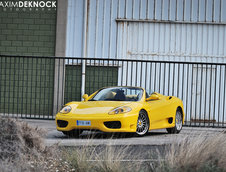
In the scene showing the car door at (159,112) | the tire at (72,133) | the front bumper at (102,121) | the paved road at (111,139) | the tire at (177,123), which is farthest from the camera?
the tire at (177,123)

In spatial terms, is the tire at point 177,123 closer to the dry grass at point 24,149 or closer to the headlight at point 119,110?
the headlight at point 119,110

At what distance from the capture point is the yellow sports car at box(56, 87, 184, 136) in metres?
11.1

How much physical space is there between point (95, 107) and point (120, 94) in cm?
92

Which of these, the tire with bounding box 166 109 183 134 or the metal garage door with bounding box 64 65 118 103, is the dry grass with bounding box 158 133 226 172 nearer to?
the tire with bounding box 166 109 183 134

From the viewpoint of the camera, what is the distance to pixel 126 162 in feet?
22.2

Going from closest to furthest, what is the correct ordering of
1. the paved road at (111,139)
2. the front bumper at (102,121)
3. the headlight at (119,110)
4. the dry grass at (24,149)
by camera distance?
the dry grass at (24,149), the paved road at (111,139), the front bumper at (102,121), the headlight at (119,110)

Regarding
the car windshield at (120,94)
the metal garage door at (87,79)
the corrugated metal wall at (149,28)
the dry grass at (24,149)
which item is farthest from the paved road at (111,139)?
the corrugated metal wall at (149,28)

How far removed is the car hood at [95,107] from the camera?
11284 mm

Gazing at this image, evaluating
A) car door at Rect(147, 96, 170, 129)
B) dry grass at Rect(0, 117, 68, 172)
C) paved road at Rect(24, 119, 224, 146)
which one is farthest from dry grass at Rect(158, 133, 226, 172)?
car door at Rect(147, 96, 170, 129)

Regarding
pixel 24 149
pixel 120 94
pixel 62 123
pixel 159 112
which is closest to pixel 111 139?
pixel 24 149

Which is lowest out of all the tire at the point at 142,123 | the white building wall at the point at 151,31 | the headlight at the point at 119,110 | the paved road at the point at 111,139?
the paved road at the point at 111,139

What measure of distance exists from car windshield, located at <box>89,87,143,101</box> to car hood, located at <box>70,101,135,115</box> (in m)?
0.40

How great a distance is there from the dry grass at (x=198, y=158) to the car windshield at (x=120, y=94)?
16.6ft

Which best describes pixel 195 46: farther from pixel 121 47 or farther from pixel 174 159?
pixel 174 159
